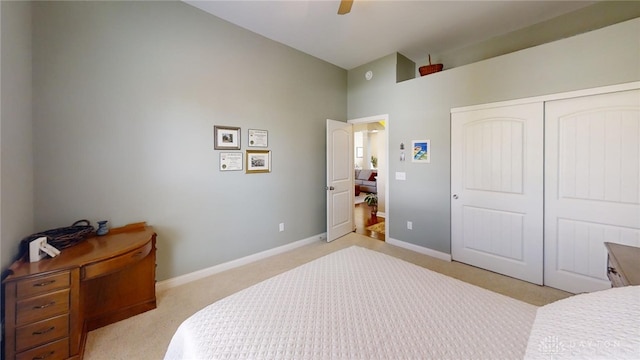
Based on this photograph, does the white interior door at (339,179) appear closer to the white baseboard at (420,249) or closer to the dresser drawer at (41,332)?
the white baseboard at (420,249)

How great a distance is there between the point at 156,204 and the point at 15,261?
3.01 feet

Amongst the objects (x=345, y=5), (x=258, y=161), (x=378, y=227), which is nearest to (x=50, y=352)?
Result: (x=258, y=161)

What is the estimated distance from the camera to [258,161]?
3.03 metres

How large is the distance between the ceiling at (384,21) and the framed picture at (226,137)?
1.26 metres

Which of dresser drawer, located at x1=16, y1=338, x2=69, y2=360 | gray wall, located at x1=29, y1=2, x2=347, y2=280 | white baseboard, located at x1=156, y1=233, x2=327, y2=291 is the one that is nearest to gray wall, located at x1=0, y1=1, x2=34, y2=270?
gray wall, located at x1=29, y1=2, x2=347, y2=280

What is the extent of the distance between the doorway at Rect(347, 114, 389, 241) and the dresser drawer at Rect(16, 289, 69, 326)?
3.50 m

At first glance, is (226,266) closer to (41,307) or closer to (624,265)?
(41,307)

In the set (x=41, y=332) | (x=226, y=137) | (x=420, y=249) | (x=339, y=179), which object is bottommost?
(x=420, y=249)

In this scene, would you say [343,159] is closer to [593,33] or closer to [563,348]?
[593,33]

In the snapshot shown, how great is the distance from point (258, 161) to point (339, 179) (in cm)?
147

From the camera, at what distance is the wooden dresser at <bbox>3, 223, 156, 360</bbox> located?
1311 millimetres

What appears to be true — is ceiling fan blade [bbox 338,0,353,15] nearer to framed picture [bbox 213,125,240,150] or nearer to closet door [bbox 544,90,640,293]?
framed picture [bbox 213,125,240,150]

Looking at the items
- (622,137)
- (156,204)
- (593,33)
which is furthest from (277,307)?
(593,33)

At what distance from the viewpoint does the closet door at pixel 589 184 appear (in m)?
1.97
